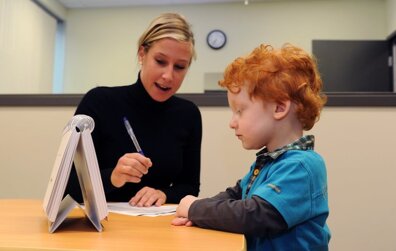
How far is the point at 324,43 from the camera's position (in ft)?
11.3

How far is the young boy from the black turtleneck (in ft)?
1.15

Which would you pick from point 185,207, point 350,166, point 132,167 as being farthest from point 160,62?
point 350,166

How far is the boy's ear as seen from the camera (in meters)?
0.81

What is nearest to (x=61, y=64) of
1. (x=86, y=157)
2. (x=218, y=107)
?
(x=218, y=107)

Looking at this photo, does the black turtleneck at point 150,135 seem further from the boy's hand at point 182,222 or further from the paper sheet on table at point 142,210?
the boy's hand at point 182,222

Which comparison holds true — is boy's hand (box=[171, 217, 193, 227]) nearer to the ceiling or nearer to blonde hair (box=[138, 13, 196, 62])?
blonde hair (box=[138, 13, 196, 62])

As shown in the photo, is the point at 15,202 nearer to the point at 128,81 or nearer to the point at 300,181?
the point at 300,181

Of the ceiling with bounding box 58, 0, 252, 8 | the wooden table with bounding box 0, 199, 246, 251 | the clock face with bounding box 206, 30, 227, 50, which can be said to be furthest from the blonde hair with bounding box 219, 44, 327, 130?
the ceiling with bounding box 58, 0, 252, 8

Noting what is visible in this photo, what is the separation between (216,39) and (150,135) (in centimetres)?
401

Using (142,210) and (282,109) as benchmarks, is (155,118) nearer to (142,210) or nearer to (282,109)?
(142,210)

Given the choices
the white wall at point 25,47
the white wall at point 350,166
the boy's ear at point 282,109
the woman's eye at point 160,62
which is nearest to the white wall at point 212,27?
the white wall at point 25,47

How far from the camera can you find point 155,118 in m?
1.29

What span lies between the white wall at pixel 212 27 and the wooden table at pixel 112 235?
4178mm

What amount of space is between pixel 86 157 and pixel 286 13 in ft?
15.8
